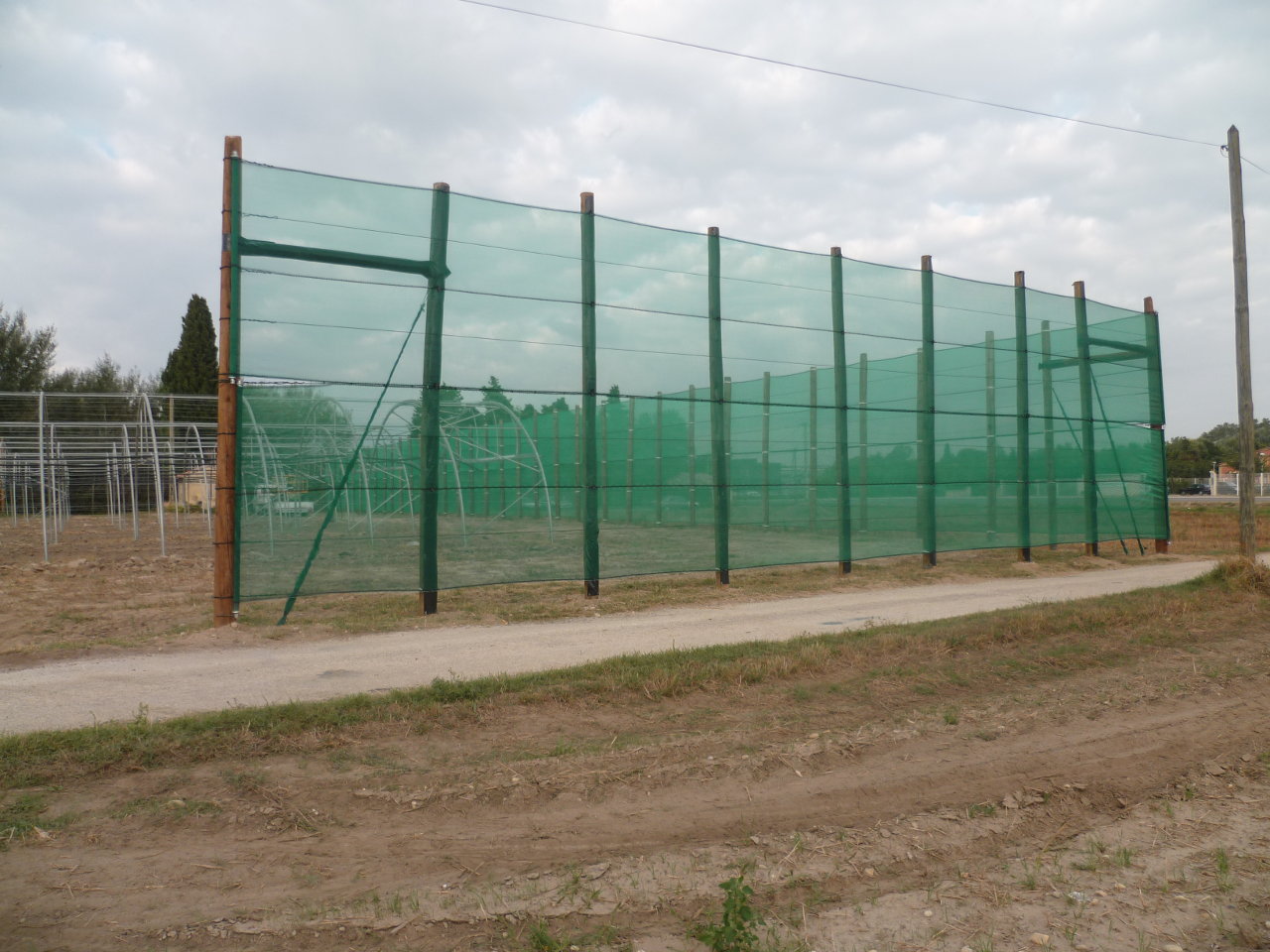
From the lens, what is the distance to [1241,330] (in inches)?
480

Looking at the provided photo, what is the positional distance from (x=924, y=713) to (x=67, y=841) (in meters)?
4.13

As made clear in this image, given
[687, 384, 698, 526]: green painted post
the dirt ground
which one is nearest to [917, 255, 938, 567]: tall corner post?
[687, 384, 698, 526]: green painted post

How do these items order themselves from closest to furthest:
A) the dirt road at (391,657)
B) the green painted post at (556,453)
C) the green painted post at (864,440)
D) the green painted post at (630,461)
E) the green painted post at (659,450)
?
1. the dirt road at (391,657)
2. the green painted post at (556,453)
3. the green painted post at (630,461)
4. the green painted post at (659,450)
5. the green painted post at (864,440)

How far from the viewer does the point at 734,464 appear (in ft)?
38.1

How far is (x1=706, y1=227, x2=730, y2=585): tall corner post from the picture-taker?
11281mm

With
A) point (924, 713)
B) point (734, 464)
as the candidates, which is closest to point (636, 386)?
point (734, 464)

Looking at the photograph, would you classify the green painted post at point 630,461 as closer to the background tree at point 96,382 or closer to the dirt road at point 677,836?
the dirt road at point 677,836

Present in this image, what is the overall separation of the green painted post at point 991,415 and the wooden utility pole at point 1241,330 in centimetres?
326

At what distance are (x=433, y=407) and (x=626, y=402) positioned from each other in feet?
8.54

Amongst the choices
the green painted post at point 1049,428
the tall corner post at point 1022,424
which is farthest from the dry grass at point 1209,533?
the tall corner post at point 1022,424

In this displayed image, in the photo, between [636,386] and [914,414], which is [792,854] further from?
[914,414]

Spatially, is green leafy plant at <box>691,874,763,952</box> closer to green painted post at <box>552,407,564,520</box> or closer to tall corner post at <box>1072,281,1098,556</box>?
green painted post at <box>552,407,564,520</box>

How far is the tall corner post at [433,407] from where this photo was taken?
9070 mm

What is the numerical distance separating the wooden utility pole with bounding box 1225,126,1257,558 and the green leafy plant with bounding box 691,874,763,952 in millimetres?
12097
